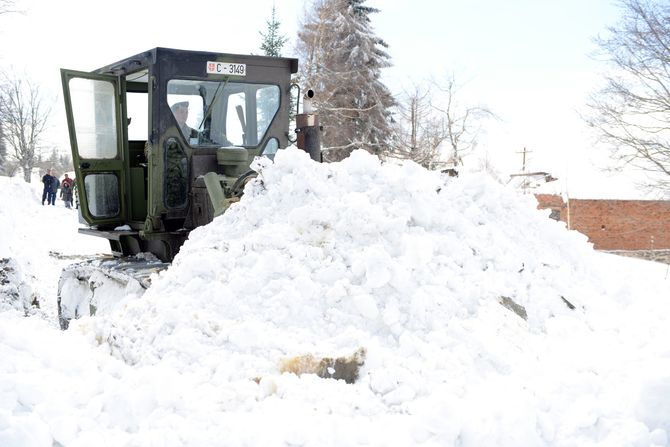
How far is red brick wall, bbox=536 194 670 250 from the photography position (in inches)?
992

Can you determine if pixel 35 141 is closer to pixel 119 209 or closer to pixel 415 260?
pixel 119 209

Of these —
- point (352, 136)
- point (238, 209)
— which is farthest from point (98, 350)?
point (352, 136)

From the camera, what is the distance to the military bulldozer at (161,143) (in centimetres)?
615

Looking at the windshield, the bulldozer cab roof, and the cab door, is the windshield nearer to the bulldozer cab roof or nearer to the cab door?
the bulldozer cab roof

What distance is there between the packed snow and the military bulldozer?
54.7 inches

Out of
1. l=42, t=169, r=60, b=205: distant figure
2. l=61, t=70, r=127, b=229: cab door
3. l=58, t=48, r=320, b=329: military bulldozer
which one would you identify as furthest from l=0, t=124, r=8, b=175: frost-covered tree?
l=58, t=48, r=320, b=329: military bulldozer

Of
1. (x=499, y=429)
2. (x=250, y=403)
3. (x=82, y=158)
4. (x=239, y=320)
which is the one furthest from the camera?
(x=82, y=158)

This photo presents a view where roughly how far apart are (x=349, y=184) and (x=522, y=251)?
1.50m

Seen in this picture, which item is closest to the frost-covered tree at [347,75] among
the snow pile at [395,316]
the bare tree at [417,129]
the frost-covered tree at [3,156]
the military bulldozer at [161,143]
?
the bare tree at [417,129]

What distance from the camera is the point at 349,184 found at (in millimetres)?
4953

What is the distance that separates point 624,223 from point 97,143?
23743 mm

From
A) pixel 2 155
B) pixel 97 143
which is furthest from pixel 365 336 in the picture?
pixel 2 155

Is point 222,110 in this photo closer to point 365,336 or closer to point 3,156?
point 365,336

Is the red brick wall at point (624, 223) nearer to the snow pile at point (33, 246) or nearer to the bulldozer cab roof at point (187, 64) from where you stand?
the snow pile at point (33, 246)
